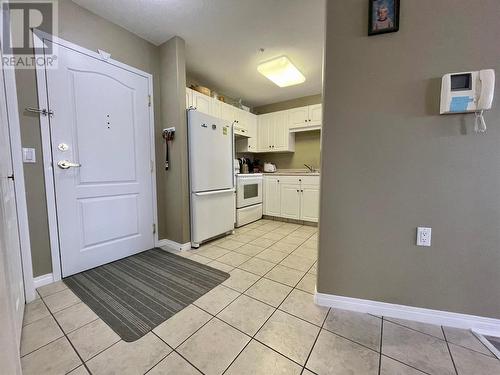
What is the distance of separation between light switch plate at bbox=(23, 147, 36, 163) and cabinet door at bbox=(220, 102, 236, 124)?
7.68 feet

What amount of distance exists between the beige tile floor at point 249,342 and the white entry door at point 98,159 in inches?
19.6

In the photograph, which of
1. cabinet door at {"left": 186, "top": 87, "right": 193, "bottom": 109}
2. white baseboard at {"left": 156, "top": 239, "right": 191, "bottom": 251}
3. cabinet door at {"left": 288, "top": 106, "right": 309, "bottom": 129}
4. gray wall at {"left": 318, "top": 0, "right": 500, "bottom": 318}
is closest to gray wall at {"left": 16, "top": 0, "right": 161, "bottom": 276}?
cabinet door at {"left": 186, "top": 87, "right": 193, "bottom": 109}

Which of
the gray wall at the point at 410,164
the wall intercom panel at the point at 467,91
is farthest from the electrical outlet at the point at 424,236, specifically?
the wall intercom panel at the point at 467,91

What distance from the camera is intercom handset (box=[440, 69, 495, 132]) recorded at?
105 centimetres

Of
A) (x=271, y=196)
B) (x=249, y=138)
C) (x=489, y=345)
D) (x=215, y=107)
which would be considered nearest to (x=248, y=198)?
(x=271, y=196)

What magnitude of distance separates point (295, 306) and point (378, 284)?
569 millimetres

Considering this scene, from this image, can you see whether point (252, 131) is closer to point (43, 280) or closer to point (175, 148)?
point (175, 148)

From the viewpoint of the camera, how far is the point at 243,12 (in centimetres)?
186

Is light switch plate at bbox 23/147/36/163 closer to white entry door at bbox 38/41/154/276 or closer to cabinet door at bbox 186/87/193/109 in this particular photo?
white entry door at bbox 38/41/154/276

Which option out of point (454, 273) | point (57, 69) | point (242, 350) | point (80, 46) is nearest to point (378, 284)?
point (454, 273)

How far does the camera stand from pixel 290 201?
3596mm

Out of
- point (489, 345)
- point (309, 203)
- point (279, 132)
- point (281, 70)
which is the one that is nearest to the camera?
point (489, 345)

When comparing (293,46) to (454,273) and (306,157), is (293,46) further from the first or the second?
(454,273)

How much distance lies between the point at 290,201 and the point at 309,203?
0.35m
